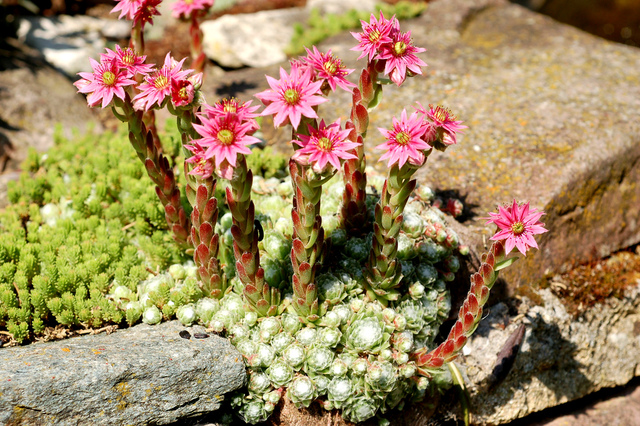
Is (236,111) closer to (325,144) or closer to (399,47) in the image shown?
(325,144)

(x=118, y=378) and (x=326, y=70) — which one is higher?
(x=326, y=70)

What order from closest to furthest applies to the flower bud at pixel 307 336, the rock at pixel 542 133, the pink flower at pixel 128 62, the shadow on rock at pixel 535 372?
the pink flower at pixel 128 62, the flower bud at pixel 307 336, the shadow on rock at pixel 535 372, the rock at pixel 542 133

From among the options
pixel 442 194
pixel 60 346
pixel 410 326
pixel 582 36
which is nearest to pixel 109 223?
pixel 60 346

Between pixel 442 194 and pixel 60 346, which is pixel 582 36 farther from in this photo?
pixel 60 346

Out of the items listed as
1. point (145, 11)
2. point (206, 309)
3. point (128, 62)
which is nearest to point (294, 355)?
point (206, 309)

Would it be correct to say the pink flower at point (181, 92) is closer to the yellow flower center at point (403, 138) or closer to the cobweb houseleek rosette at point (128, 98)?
the cobweb houseleek rosette at point (128, 98)

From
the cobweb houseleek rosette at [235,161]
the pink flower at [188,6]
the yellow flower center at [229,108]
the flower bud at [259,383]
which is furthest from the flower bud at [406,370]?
the pink flower at [188,6]
